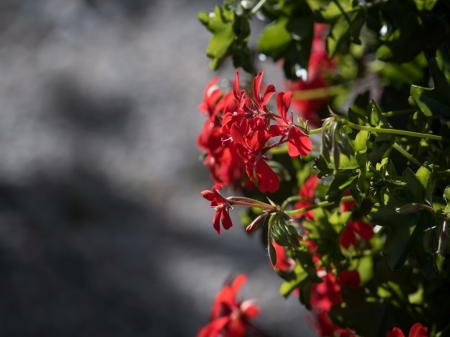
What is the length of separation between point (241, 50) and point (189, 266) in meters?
1.89

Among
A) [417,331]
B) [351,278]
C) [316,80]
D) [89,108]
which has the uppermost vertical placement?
[89,108]

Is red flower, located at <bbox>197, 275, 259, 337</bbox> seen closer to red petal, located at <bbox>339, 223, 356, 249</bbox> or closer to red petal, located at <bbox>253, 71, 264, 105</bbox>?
red petal, located at <bbox>339, 223, 356, 249</bbox>

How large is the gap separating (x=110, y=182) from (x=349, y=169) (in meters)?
2.43

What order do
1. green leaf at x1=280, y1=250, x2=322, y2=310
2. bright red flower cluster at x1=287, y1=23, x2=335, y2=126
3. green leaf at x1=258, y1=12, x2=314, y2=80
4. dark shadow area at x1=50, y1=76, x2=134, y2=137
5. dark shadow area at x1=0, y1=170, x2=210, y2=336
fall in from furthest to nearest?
dark shadow area at x1=50, y1=76, x2=134, y2=137, dark shadow area at x1=0, y1=170, x2=210, y2=336, bright red flower cluster at x1=287, y1=23, x2=335, y2=126, green leaf at x1=258, y1=12, x2=314, y2=80, green leaf at x1=280, y1=250, x2=322, y2=310

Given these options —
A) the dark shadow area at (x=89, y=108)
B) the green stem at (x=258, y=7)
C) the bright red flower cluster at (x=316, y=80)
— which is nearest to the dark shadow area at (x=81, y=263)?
the dark shadow area at (x=89, y=108)

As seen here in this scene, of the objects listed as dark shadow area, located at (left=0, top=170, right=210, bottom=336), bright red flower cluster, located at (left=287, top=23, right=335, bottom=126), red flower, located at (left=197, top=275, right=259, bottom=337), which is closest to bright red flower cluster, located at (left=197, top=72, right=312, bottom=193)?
red flower, located at (left=197, top=275, right=259, bottom=337)

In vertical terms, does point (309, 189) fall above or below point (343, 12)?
below

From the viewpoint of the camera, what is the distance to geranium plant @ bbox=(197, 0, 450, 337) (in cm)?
61

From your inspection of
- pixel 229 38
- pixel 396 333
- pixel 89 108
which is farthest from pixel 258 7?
pixel 89 108

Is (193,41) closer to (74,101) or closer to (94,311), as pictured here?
(74,101)

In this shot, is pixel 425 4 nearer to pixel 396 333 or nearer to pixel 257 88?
pixel 257 88

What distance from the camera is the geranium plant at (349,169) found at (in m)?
0.61

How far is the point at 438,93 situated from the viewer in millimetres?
664

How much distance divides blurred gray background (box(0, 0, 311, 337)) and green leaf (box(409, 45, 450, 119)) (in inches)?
70.0
